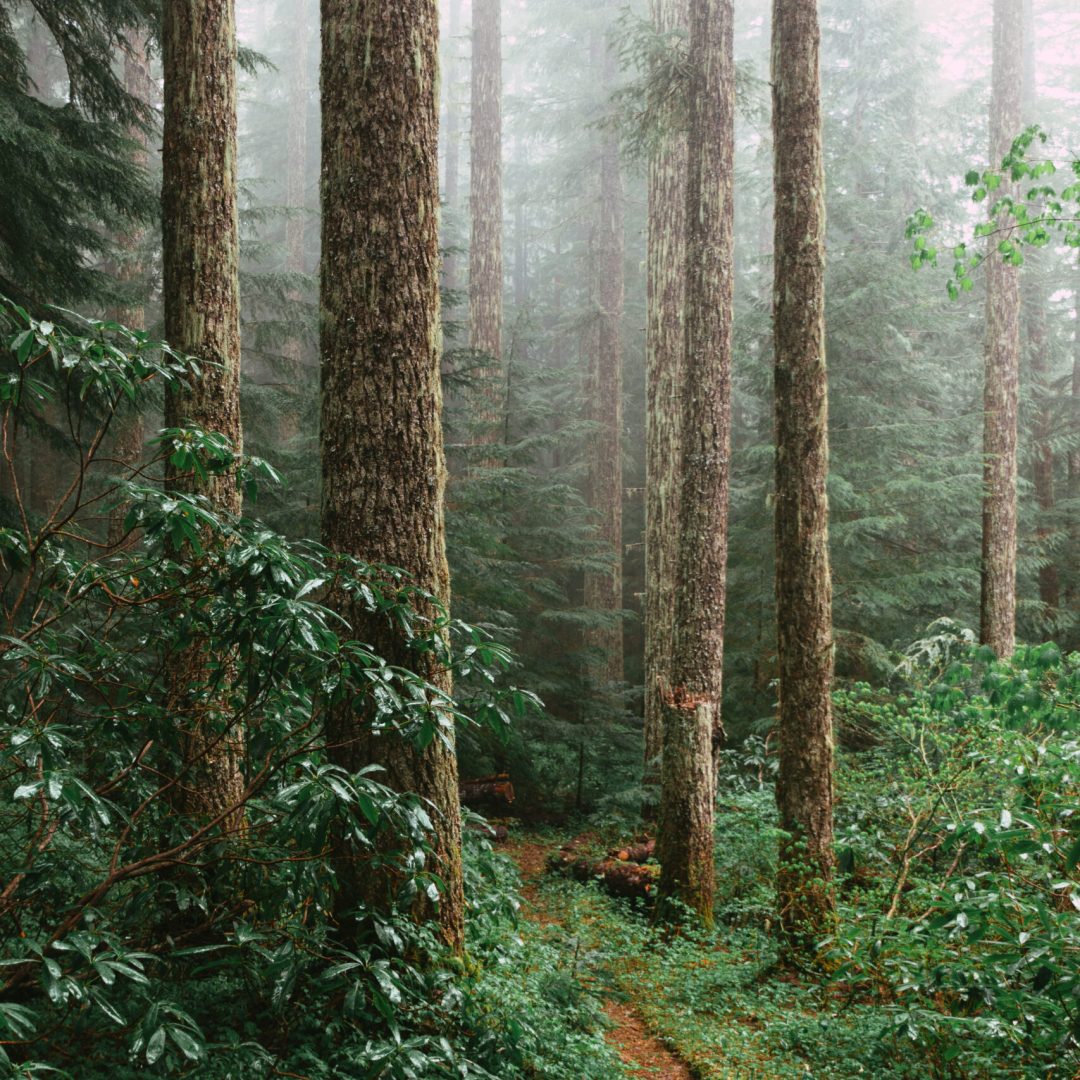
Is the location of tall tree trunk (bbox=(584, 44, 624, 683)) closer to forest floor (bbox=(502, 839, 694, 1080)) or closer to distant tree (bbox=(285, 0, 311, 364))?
distant tree (bbox=(285, 0, 311, 364))

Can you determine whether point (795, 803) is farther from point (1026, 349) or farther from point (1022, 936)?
point (1026, 349)

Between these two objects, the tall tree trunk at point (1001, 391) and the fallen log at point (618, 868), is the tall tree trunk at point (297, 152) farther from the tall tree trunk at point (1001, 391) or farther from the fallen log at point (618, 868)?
the tall tree trunk at point (1001, 391)

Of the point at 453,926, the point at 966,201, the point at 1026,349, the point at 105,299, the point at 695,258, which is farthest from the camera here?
the point at 966,201

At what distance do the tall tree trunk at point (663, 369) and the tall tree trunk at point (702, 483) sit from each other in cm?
240

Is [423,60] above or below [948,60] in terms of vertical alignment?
below

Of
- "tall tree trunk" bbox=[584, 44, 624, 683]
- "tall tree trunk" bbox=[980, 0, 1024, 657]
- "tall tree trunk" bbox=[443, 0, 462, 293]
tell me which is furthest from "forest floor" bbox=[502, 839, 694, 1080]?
"tall tree trunk" bbox=[443, 0, 462, 293]

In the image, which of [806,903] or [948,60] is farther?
[948,60]

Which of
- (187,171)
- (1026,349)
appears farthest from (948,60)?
(187,171)

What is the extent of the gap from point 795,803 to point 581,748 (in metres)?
6.14

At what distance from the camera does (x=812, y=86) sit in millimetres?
6445

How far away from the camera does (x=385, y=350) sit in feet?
12.1

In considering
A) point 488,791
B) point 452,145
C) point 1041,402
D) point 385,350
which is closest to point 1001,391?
point 1041,402

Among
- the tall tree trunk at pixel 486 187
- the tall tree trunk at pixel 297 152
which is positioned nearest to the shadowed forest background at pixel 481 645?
the tall tree trunk at pixel 486 187

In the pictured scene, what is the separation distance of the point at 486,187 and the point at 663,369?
7.52 m
